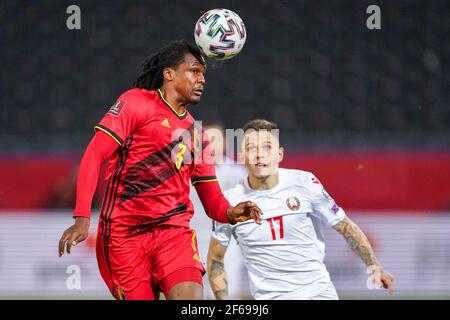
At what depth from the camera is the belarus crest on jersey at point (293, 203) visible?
4.98 meters

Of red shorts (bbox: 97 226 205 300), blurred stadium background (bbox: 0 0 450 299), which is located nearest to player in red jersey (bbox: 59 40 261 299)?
red shorts (bbox: 97 226 205 300)

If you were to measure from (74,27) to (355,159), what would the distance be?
4398 mm

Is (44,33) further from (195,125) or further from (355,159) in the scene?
(195,125)

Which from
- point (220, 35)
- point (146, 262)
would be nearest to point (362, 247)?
point (146, 262)

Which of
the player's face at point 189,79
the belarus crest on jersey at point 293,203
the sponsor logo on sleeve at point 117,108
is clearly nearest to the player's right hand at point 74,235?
the sponsor logo on sleeve at point 117,108

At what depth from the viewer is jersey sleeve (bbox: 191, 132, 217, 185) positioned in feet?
14.8

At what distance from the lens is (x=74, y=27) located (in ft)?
34.2

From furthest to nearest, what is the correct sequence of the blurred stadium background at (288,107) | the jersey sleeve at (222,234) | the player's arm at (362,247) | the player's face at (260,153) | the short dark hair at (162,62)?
the blurred stadium background at (288,107) < the jersey sleeve at (222,234) < the player's face at (260,153) < the player's arm at (362,247) < the short dark hair at (162,62)

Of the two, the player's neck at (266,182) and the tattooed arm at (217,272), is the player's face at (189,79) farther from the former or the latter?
the tattooed arm at (217,272)

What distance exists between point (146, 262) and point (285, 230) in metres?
1.15

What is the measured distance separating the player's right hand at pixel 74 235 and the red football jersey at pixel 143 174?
404mm

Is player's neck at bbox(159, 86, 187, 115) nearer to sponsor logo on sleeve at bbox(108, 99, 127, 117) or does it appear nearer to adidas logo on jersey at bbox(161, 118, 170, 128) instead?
adidas logo on jersey at bbox(161, 118, 170, 128)

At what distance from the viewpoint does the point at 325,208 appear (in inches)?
195
